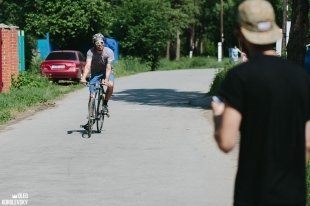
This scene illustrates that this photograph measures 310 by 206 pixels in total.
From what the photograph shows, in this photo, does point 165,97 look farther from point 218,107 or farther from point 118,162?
point 218,107

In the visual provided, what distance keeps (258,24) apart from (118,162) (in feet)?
22.6

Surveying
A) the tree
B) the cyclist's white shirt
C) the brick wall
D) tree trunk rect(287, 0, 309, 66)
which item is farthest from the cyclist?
the tree

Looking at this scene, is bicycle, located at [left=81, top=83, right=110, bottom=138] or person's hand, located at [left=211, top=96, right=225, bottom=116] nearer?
person's hand, located at [left=211, top=96, right=225, bottom=116]

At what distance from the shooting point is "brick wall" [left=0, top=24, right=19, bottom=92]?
24739 millimetres

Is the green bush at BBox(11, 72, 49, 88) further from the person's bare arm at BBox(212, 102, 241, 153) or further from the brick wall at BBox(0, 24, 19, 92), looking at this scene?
the person's bare arm at BBox(212, 102, 241, 153)

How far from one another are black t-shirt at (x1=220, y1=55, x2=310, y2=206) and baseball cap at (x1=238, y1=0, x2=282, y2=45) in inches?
4.4

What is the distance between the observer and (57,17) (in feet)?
137

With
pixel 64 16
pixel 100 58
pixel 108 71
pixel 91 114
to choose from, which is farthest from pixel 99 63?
pixel 64 16

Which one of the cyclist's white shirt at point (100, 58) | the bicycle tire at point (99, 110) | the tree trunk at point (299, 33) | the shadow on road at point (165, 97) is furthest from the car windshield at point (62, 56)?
the cyclist's white shirt at point (100, 58)

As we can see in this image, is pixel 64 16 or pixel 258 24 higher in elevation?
pixel 64 16

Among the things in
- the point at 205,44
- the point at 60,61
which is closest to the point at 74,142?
the point at 60,61

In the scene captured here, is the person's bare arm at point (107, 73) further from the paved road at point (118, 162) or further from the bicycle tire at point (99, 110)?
the paved road at point (118, 162)

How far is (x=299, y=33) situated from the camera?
17969mm

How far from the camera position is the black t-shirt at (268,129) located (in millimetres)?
3812
